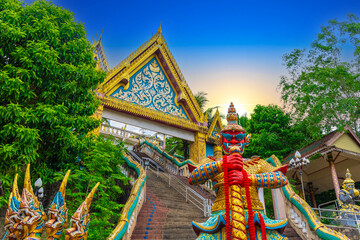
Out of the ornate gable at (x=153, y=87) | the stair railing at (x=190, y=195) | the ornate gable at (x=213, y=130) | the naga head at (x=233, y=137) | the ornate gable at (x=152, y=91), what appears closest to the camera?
the naga head at (x=233, y=137)

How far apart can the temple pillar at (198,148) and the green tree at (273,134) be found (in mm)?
3000

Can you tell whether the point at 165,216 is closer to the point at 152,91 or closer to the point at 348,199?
the point at 348,199

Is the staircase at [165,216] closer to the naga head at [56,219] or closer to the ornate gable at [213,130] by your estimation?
the naga head at [56,219]

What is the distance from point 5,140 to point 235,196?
17.5ft

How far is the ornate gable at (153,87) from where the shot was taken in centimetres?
1262

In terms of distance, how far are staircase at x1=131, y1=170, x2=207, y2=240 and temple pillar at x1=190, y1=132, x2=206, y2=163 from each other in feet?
16.0

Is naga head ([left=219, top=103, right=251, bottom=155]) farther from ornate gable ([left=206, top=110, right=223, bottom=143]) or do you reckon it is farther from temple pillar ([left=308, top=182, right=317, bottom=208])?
temple pillar ([left=308, top=182, right=317, bottom=208])

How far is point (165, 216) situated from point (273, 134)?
993cm

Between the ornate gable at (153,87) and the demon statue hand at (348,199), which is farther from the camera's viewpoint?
the ornate gable at (153,87)

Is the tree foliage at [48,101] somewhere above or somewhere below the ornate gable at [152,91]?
below

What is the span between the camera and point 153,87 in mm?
14070

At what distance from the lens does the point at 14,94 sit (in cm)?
562

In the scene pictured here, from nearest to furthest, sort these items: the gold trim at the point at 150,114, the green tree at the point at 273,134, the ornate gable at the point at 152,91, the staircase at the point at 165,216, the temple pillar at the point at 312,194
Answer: the staircase at the point at 165,216, the gold trim at the point at 150,114, the ornate gable at the point at 152,91, the temple pillar at the point at 312,194, the green tree at the point at 273,134

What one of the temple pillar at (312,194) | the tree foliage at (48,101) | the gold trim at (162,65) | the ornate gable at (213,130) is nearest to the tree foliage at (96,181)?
the tree foliage at (48,101)
